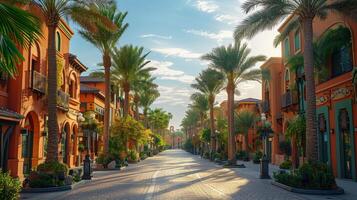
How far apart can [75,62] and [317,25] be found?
758 inches

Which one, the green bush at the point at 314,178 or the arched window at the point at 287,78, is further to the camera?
the arched window at the point at 287,78

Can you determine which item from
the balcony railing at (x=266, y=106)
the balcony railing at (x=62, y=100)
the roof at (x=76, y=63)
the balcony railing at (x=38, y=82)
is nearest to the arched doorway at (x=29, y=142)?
the balcony railing at (x=38, y=82)

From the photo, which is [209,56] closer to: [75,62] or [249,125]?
[75,62]

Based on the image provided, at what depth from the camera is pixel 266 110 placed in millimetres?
39344

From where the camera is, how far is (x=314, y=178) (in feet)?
50.9

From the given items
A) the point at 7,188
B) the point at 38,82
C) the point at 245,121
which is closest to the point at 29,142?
the point at 38,82

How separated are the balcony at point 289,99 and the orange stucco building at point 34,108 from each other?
676 inches

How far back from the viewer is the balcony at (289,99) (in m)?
29.3

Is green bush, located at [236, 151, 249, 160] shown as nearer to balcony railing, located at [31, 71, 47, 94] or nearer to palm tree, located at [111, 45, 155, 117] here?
palm tree, located at [111, 45, 155, 117]

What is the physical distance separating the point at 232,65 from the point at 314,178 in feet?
64.7

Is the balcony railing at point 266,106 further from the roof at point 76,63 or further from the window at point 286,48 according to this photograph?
the roof at point 76,63

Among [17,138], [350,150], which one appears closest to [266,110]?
[350,150]

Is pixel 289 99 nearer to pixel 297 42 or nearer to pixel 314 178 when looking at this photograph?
pixel 297 42

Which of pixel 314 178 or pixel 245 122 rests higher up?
pixel 245 122
